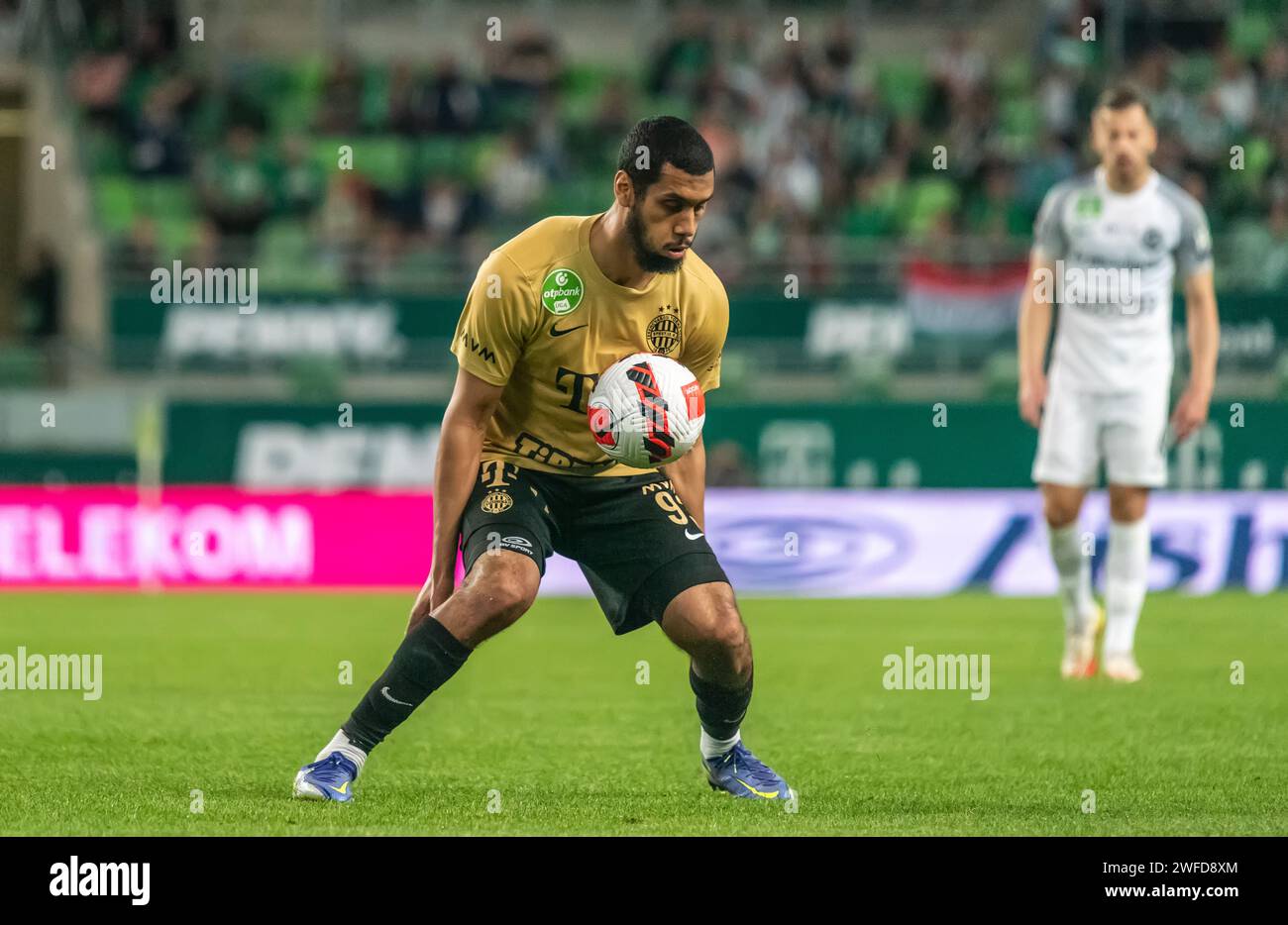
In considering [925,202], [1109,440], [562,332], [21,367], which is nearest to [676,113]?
[925,202]

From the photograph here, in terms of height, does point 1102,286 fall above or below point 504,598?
above

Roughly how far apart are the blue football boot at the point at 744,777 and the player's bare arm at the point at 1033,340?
361cm

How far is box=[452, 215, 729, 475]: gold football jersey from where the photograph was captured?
20.6 feet

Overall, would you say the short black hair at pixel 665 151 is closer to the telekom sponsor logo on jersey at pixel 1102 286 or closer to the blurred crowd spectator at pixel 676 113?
the telekom sponsor logo on jersey at pixel 1102 286

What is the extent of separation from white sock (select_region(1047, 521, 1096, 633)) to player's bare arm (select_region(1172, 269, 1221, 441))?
75 cm

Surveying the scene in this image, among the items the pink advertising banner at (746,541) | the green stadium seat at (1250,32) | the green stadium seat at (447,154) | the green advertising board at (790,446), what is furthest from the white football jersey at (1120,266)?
the green stadium seat at (1250,32)

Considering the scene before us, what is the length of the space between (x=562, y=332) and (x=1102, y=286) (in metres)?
4.49

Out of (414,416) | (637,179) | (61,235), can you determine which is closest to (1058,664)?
(637,179)

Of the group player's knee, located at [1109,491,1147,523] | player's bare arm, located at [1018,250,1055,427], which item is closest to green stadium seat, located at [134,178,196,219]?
player's bare arm, located at [1018,250,1055,427]

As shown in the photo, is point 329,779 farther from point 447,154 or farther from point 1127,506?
point 447,154

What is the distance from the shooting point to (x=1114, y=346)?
10.1 m

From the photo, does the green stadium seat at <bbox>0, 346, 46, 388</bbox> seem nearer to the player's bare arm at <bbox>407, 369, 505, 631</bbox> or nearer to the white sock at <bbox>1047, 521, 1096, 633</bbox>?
the white sock at <bbox>1047, 521, 1096, 633</bbox>

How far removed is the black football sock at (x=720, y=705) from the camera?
6613mm
